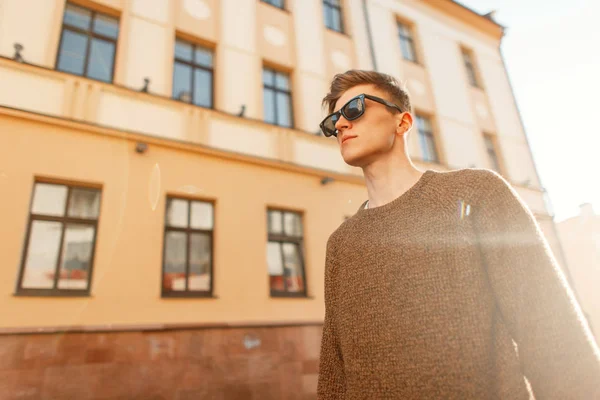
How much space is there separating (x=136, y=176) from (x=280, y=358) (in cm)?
385

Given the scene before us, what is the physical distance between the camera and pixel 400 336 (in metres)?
1.28

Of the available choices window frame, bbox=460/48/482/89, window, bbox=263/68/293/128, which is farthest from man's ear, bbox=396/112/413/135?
window frame, bbox=460/48/482/89

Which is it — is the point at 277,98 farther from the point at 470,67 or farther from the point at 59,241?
the point at 470,67

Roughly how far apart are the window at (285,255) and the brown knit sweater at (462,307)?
234 inches

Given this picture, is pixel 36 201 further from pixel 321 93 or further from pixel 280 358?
pixel 321 93

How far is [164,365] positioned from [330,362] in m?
4.77

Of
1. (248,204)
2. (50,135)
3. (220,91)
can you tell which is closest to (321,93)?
(220,91)

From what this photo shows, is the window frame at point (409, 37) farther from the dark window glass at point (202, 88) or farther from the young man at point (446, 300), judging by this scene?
the young man at point (446, 300)

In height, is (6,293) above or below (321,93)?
below

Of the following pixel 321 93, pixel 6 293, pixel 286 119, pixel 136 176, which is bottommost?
pixel 6 293

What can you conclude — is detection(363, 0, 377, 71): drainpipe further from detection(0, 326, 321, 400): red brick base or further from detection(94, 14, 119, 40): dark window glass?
detection(0, 326, 321, 400): red brick base

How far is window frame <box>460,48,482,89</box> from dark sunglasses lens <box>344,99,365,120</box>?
13408 millimetres

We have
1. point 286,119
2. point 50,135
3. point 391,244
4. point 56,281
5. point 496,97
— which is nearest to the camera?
point 391,244

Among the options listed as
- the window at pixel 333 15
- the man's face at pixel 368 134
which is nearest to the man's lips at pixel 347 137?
the man's face at pixel 368 134
